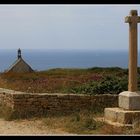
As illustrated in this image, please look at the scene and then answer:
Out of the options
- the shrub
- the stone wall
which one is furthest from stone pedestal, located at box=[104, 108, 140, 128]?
the shrub

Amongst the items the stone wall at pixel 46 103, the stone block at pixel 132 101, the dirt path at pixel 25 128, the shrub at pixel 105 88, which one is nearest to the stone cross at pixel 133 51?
the stone block at pixel 132 101

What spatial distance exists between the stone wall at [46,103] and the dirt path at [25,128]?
0.70 m

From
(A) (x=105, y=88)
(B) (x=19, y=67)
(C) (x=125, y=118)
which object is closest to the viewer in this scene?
(C) (x=125, y=118)

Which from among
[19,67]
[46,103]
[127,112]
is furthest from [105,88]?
[19,67]

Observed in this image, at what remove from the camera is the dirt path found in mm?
9570

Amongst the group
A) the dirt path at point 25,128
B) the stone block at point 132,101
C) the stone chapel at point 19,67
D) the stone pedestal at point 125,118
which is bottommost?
the dirt path at point 25,128

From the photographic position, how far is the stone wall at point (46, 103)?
12.3 meters

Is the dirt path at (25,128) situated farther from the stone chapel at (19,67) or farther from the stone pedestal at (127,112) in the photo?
the stone chapel at (19,67)

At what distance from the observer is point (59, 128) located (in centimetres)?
1021

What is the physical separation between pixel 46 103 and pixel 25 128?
7.13 feet

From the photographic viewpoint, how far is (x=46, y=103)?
40.8 ft

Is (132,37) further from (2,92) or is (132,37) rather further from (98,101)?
(2,92)

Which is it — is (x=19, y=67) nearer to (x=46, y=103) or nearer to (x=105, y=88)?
(x=105, y=88)
